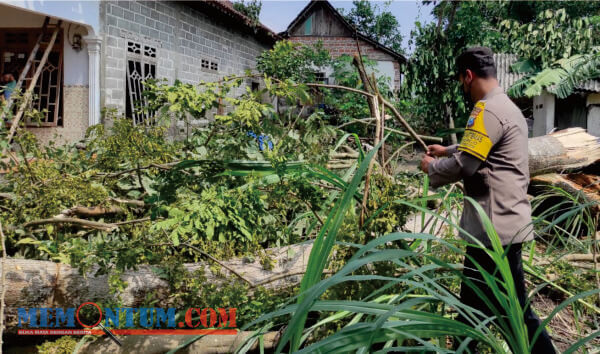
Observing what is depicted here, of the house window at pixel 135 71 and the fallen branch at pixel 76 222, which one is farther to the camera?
the house window at pixel 135 71

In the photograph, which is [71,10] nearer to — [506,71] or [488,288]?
[488,288]

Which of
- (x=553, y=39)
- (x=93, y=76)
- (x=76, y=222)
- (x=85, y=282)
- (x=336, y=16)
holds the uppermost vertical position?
(x=336, y=16)

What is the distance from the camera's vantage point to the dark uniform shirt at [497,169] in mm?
2256

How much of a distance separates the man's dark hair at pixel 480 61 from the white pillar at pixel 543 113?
9.02 metres

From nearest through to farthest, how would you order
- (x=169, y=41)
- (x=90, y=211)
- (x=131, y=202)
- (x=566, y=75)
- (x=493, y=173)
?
(x=493, y=173) → (x=90, y=211) → (x=131, y=202) → (x=169, y=41) → (x=566, y=75)

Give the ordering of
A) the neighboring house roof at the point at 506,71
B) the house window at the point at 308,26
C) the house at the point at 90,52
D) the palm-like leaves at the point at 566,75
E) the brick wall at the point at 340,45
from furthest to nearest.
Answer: the house window at the point at 308,26
the brick wall at the point at 340,45
the neighboring house roof at the point at 506,71
the palm-like leaves at the point at 566,75
the house at the point at 90,52

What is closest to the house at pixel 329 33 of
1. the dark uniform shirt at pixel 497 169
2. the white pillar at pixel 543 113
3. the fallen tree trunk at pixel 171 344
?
the white pillar at pixel 543 113

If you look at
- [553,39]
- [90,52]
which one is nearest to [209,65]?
[90,52]

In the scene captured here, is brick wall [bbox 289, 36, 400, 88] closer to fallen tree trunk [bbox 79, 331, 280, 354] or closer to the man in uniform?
the man in uniform

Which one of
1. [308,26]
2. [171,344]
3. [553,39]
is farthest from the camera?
[308,26]

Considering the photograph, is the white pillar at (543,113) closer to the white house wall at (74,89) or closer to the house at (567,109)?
the house at (567,109)

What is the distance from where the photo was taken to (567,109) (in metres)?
10.6

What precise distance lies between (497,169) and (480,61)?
22.6 inches

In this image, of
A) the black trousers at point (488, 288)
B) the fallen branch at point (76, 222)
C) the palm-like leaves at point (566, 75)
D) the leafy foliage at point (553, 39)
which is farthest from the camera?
the leafy foliage at point (553, 39)
